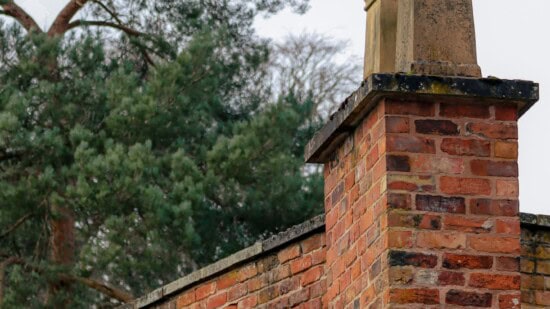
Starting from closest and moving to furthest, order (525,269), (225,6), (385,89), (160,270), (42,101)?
1. (385,89)
2. (525,269)
3. (160,270)
4. (42,101)
5. (225,6)

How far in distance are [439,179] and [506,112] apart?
1.42ft

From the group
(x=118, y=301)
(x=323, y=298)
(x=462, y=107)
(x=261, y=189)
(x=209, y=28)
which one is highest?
(x=209, y=28)

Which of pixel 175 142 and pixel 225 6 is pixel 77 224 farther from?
pixel 225 6

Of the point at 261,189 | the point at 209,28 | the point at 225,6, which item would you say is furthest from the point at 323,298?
the point at 225,6

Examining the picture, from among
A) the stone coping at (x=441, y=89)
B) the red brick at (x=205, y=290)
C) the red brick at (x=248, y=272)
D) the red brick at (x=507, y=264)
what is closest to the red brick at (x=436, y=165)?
the stone coping at (x=441, y=89)

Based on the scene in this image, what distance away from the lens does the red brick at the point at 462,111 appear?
650cm

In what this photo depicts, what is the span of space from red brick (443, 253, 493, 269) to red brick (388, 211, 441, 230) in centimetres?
13

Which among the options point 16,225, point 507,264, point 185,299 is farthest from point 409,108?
point 16,225

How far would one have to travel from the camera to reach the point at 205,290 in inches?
341

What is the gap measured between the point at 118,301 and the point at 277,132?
9.94 ft

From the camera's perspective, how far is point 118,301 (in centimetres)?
2016

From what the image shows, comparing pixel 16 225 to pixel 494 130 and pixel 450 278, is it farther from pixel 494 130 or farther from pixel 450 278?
pixel 450 278

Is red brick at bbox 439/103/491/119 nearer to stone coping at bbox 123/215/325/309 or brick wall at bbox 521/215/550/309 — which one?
brick wall at bbox 521/215/550/309

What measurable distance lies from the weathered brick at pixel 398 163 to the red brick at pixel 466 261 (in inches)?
15.4
